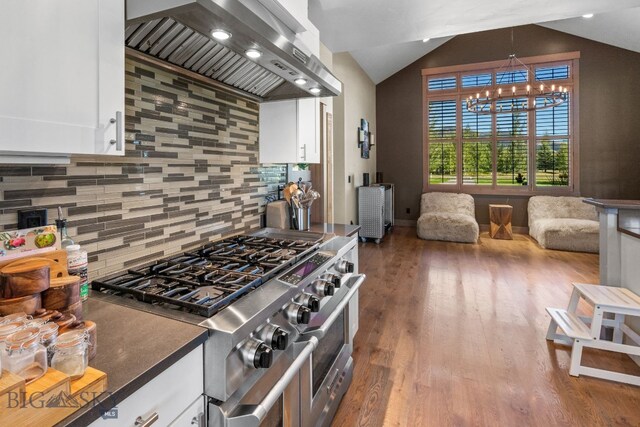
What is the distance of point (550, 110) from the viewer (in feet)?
21.6

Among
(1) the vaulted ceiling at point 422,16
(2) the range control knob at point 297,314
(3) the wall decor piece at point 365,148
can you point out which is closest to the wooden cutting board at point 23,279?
(2) the range control knob at point 297,314

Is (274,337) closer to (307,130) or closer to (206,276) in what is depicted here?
(206,276)

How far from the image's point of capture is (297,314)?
1203 mm

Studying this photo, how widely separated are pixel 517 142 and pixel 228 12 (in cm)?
727

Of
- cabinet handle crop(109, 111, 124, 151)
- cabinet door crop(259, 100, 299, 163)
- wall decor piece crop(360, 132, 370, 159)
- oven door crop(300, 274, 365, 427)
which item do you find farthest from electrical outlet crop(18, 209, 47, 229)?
wall decor piece crop(360, 132, 370, 159)

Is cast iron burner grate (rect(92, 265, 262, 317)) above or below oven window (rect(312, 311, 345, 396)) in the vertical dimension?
above

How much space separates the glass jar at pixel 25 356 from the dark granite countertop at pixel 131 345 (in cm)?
11

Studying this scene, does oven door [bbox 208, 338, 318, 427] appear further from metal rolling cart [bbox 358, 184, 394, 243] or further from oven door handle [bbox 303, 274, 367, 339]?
metal rolling cart [bbox 358, 184, 394, 243]

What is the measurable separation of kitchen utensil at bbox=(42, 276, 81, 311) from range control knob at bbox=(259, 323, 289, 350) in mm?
515

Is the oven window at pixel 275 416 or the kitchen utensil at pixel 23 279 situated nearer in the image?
the kitchen utensil at pixel 23 279

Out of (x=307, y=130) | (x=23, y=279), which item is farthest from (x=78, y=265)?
(x=307, y=130)

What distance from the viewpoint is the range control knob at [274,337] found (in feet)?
3.37

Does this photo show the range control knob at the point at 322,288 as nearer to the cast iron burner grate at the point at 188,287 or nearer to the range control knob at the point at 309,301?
the range control knob at the point at 309,301

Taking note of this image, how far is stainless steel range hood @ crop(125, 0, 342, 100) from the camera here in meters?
1.02
